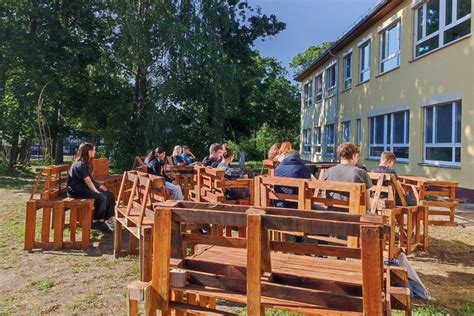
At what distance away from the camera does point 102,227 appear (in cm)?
736

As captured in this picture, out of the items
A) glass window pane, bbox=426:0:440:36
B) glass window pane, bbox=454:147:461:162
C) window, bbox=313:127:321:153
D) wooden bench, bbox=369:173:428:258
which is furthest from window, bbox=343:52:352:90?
wooden bench, bbox=369:173:428:258

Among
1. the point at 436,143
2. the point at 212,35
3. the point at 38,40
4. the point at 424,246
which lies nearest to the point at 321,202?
the point at 424,246

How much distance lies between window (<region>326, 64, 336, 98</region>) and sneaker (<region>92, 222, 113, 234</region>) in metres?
18.3

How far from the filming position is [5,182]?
49.5 ft

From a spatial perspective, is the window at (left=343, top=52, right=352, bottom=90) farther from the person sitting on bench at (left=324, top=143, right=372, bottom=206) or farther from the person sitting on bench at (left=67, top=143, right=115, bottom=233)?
the person sitting on bench at (left=67, top=143, right=115, bottom=233)

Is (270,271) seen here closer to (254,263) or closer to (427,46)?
(254,263)

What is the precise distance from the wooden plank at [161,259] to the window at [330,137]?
70.7ft

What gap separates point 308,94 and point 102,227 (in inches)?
996

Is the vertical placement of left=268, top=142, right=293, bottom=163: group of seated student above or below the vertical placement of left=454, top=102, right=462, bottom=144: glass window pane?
below

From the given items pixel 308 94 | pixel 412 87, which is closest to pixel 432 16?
pixel 412 87

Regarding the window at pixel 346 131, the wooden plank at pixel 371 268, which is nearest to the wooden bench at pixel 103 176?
the wooden plank at pixel 371 268

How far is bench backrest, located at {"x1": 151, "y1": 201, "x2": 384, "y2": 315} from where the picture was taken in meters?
2.06

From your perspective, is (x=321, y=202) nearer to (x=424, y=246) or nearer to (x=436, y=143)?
(x=424, y=246)

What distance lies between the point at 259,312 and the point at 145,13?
1870 centimetres
